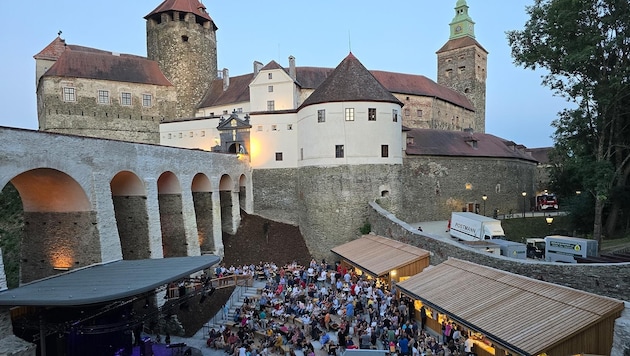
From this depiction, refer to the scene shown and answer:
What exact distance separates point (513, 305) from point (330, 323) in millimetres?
7069

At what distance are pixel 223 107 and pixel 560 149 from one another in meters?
28.5

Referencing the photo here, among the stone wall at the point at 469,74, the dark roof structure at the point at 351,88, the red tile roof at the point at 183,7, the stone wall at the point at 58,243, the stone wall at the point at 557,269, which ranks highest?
the red tile roof at the point at 183,7

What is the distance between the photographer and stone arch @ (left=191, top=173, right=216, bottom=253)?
2533cm

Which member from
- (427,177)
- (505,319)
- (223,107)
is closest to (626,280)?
(505,319)

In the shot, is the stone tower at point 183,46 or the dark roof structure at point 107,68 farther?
the stone tower at point 183,46

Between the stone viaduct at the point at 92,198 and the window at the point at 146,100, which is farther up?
the window at the point at 146,100

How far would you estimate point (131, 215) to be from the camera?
62.6 feet

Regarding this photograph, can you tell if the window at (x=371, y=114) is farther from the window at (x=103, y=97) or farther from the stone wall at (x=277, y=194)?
the window at (x=103, y=97)

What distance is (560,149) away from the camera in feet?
73.7

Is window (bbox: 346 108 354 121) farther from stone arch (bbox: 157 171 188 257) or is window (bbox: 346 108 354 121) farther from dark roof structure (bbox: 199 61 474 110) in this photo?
dark roof structure (bbox: 199 61 474 110)

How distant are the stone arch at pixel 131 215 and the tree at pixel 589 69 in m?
21.8

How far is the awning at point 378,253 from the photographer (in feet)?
59.5

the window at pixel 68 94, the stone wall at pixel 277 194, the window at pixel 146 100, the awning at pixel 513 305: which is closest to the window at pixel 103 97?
the window at pixel 68 94

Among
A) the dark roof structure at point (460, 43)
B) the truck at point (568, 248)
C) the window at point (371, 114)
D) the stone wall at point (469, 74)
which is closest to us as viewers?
the truck at point (568, 248)
